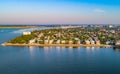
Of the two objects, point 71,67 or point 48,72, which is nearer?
point 48,72

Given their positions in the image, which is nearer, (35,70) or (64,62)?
(35,70)

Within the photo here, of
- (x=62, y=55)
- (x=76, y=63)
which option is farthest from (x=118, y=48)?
(x=76, y=63)

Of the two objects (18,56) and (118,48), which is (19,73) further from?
(118,48)

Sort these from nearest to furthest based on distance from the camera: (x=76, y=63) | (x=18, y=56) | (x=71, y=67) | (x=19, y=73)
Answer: (x=19, y=73) < (x=71, y=67) < (x=76, y=63) < (x=18, y=56)

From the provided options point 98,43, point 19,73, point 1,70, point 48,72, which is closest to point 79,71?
point 48,72

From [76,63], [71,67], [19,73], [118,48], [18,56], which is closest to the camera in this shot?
[19,73]

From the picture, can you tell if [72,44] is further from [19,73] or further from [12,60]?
[19,73]

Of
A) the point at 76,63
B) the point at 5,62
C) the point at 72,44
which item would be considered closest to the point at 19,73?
the point at 5,62

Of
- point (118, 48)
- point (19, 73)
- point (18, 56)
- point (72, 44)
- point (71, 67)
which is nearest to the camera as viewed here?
point (19, 73)

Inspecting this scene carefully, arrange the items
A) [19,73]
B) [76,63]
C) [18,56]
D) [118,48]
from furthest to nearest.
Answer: [118,48] < [18,56] < [76,63] < [19,73]
